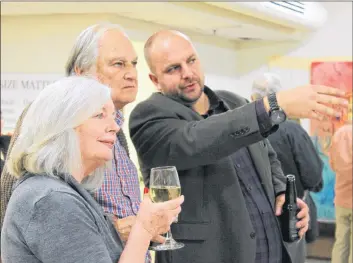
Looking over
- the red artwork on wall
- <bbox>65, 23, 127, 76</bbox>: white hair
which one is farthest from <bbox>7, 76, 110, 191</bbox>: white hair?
the red artwork on wall

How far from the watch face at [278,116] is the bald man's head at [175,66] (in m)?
0.38

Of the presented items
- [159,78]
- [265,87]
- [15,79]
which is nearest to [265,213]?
[159,78]

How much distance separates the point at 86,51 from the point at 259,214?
75cm

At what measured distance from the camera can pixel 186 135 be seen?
168cm

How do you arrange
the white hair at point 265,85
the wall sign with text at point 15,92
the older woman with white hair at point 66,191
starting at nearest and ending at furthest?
1. the older woman with white hair at point 66,191
2. the white hair at point 265,85
3. the wall sign with text at point 15,92

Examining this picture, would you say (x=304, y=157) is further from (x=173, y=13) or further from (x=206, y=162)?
(x=206, y=162)

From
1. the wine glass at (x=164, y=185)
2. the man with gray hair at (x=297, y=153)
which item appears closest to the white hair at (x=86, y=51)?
the wine glass at (x=164, y=185)

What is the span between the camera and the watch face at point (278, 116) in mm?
1488

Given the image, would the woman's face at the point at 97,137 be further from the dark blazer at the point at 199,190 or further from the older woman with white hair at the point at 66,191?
the dark blazer at the point at 199,190

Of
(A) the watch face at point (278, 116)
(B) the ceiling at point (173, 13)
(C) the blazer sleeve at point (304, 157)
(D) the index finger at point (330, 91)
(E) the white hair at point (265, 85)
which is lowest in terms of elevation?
(C) the blazer sleeve at point (304, 157)

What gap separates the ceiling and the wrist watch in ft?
6.17

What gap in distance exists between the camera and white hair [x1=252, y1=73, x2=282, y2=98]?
10.3ft

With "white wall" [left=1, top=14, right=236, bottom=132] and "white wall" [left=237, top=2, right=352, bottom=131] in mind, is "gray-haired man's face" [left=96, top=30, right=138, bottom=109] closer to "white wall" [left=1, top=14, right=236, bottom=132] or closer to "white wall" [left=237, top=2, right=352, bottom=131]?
"white wall" [left=1, top=14, right=236, bottom=132]

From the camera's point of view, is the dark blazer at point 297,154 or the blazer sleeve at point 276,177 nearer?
the blazer sleeve at point 276,177
